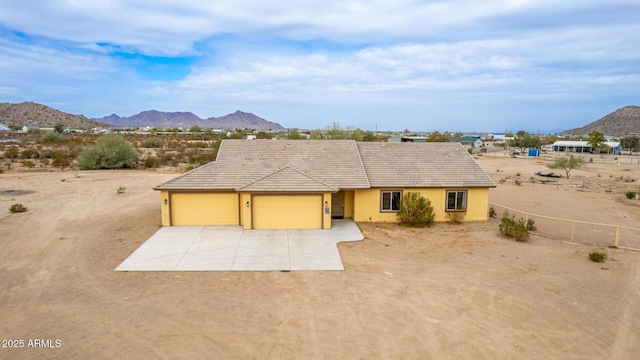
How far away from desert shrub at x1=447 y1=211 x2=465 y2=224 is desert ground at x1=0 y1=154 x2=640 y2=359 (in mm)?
1370

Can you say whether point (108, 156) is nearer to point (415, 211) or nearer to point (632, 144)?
point (415, 211)

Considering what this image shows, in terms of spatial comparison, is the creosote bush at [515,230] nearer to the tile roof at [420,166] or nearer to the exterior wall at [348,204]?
the tile roof at [420,166]

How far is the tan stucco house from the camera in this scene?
18.7m

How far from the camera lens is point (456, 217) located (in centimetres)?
2038

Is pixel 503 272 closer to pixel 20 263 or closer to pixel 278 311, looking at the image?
pixel 278 311

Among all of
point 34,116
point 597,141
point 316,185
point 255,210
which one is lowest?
point 255,210

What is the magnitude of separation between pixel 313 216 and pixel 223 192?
4.42 metres

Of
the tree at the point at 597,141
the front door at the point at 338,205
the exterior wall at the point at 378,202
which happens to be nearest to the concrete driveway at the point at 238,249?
the exterior wall at the point at 378,202

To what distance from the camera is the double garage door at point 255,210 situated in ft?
61.1

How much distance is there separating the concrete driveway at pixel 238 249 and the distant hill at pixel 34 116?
6203 inches

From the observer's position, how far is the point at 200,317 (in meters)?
10.1

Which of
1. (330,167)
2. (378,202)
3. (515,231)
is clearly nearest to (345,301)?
(378,202)

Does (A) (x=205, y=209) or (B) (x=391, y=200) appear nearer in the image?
(A) (x=205, y=209)

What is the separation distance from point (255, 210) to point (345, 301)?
28.0 ft
